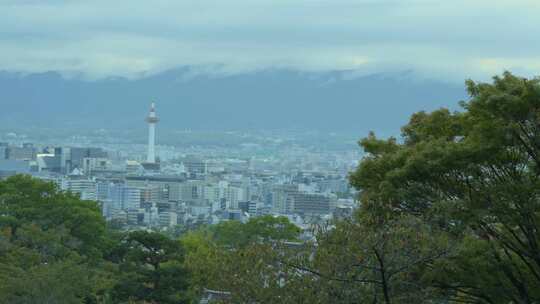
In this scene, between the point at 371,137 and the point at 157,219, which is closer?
the point at 371,137

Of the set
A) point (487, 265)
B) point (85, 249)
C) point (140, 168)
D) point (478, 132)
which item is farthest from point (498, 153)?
point (140, 168)

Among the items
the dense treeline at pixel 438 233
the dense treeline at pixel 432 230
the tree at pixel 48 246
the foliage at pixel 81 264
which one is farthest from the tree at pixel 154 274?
the dense treeline at pixel 438 233

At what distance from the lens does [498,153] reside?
14.5 m

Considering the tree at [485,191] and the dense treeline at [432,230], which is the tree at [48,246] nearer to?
the dense treeline at [432,230]

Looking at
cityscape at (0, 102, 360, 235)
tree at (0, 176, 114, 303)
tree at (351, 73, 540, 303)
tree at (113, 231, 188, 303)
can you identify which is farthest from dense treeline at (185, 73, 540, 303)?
cityscape at (0, 102, 360, 235)

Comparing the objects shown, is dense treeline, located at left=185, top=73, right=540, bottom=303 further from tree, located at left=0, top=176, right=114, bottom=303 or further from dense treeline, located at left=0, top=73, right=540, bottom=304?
tree, located at left=0, top=176, right=114, bottom=303

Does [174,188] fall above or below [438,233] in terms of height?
below

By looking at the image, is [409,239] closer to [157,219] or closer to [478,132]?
[478,132]

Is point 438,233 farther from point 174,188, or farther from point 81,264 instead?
point 174,188

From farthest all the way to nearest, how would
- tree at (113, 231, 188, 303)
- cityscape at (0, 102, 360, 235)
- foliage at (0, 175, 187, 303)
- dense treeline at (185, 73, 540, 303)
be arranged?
cityscape at (0, 102, 360, 235)
tree at (113, 231, 188, 303)
foliage at (0, 175, 187, 303)
dense treeline at (185, 73, 540, 303)

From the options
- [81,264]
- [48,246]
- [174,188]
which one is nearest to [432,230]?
[81,264]

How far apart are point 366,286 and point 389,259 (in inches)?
18.5

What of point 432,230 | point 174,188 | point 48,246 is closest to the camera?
point 432,230

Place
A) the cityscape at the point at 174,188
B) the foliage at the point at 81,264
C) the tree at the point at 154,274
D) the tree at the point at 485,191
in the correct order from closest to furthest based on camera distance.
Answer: the tree at the point at 485,191 → the foliage at the point at 81,264 → the tree at the point at 154,274 → the cityscape at the point at 174,188
